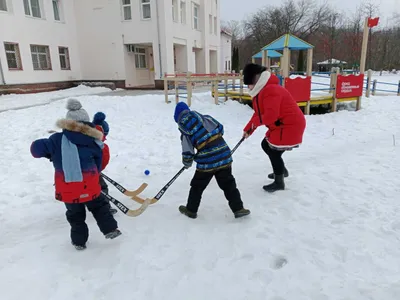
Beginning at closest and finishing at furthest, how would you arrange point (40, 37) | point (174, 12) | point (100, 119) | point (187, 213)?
point (100, 119), point (187, 213), point (40, 37), point (174, 12)

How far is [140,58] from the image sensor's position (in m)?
21.9

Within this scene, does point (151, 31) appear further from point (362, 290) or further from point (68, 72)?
point (362, 290)

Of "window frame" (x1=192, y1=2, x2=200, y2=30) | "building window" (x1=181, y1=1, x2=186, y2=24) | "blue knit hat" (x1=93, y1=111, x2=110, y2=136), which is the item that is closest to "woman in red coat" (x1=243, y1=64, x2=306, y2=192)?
"blue knit hat" (x1=93, y1=111, x2=110, y2=136)

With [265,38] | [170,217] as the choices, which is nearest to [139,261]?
[170,217]

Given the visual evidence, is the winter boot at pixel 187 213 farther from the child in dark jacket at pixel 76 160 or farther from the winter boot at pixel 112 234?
the child in dark jacket at pixel 76 160

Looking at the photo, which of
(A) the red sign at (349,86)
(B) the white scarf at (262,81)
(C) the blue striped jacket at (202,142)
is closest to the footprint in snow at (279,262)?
(C) the blue striped jacket at (202,142)

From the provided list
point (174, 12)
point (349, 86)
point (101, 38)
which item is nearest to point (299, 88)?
point (349, 86)

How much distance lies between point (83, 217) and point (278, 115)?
2.60 metres

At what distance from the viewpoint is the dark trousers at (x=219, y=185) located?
3.56 m

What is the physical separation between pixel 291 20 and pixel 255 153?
1748 inches

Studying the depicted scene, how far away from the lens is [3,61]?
52.9ft

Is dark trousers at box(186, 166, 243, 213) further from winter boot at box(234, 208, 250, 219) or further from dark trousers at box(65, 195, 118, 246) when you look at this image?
dark trousers at box(65, 195, 118, 246)

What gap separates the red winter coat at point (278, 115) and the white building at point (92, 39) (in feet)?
53.7

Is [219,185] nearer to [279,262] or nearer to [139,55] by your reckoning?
[279,262]
